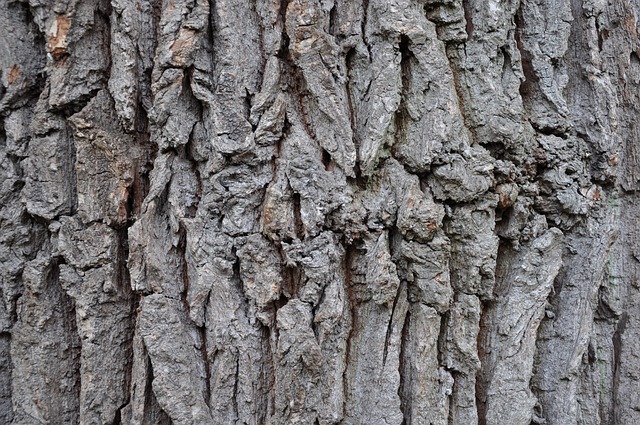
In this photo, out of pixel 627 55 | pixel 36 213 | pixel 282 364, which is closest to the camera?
pixel 282 364

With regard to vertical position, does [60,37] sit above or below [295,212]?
above

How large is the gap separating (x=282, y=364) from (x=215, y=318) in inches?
7.4

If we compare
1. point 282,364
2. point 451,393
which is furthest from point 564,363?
point 282,364

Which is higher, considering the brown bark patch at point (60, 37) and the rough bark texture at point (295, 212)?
the brown bark patch at point (60, 37)

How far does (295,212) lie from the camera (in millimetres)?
1143

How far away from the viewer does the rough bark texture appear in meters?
1.14

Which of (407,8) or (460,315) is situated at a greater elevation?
(407,8)

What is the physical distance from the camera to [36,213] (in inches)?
48.9

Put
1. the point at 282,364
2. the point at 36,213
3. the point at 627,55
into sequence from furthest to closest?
the point at 627,55 → the point at 36,213 → the point at 282,364

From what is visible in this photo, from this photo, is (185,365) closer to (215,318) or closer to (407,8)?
(215,318)

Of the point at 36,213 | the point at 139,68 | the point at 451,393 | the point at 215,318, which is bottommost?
the point at 451,393

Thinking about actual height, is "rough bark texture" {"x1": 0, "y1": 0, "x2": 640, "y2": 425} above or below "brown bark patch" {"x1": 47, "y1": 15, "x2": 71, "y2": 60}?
below

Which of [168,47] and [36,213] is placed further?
[36,213]

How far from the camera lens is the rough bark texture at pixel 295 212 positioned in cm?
114
